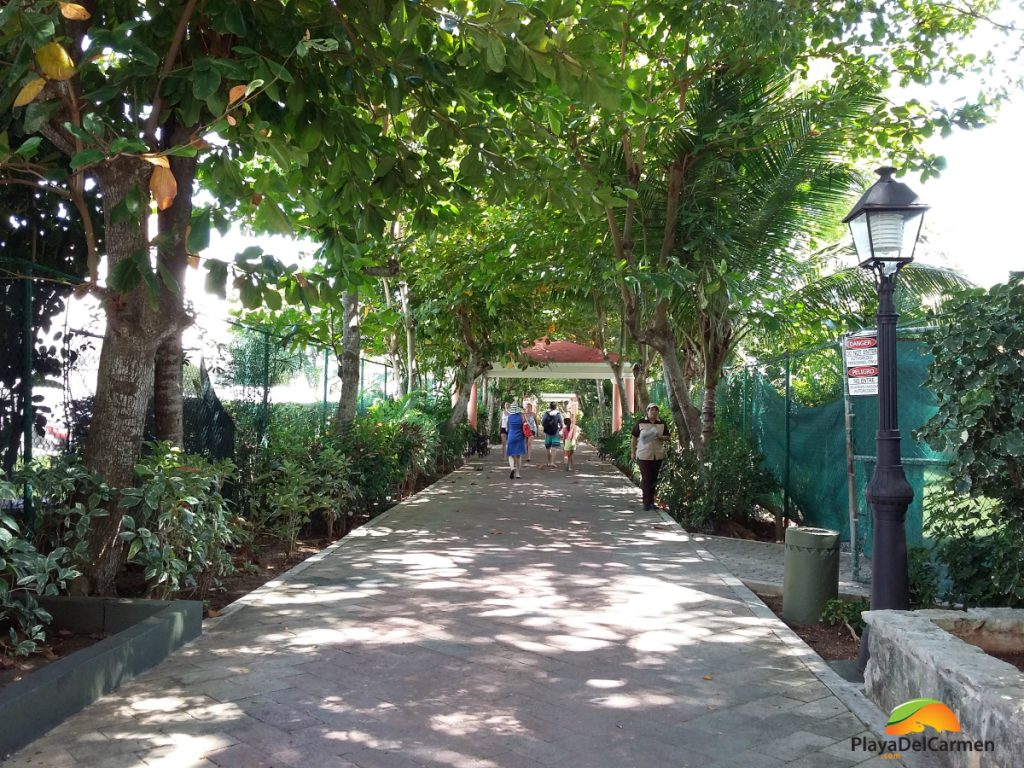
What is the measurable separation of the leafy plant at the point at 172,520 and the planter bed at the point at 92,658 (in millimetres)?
309

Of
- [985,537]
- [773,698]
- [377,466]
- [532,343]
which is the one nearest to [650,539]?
[377,466]

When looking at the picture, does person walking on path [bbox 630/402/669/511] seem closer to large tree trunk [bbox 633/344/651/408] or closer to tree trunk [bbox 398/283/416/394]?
tree trunk [bbox 398/283/416/394]

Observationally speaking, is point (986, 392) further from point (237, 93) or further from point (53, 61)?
point (53, 61)

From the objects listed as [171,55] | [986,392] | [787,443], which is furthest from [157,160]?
[787,443]

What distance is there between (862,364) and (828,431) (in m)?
2.95

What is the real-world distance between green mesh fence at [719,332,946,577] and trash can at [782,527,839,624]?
1.15 m

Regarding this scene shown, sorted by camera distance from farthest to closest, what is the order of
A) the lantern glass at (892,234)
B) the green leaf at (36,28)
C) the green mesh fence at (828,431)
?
the green mesh fence at (828,431)
the lantern glass at (892,234)
the green leaf at (36,28)

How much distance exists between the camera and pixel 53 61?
13.2ft

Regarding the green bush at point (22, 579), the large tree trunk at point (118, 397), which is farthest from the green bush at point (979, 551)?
the large tree trunk at point (118, 397)

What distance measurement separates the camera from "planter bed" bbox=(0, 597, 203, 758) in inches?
151

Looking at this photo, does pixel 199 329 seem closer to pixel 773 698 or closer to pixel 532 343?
pixel 773 698

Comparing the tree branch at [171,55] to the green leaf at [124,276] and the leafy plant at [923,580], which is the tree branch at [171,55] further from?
the leafy plant at [923,580]

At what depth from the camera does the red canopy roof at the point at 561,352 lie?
88.5 feet

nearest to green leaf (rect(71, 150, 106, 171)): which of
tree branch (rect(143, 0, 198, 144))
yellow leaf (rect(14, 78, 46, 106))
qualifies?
yellow leaf (rect(14, 78, 46, 106))
